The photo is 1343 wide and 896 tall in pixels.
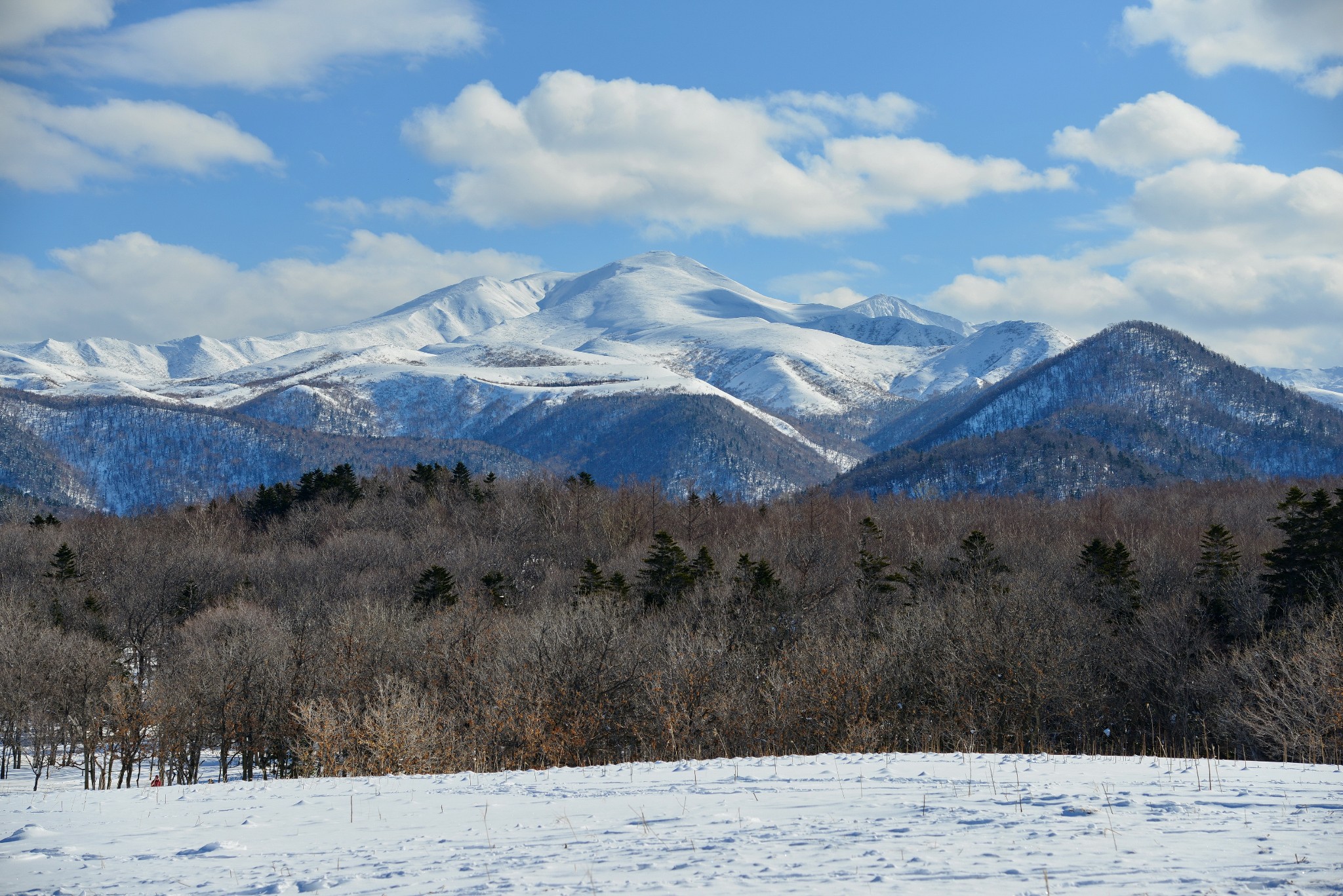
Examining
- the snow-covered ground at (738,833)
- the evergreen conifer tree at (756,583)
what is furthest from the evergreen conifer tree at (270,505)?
the snow-covered ground at (738,833)

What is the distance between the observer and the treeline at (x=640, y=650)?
31984mm

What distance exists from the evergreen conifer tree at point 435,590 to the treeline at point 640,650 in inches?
6.6

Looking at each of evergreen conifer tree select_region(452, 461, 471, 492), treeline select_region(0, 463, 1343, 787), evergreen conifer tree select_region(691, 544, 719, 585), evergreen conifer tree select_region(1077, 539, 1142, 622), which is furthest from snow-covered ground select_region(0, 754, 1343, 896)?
evergreen conifer tree select_region(452, 461, 471, 492)

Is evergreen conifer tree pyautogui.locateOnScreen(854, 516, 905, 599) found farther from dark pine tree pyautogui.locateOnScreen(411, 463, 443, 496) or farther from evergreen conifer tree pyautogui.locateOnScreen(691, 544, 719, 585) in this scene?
dark pine tree pyautogui.locateOnScreen(411, 463, 443, 496)

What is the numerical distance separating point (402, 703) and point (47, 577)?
60.2 metres

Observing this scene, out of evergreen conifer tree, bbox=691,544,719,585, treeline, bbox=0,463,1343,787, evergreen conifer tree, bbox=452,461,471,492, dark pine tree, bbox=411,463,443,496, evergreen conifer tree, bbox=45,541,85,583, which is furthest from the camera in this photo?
evergreen conifer tree, bbox=452,461,471,492

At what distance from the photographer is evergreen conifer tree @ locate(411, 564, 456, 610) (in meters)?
58.7

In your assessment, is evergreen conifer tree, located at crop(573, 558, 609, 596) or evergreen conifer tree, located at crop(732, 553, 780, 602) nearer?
evergreen conifer tree, located at crop(732, 553, 780, 602)

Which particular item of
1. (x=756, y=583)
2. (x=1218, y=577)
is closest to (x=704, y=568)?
(x=756, y=583)

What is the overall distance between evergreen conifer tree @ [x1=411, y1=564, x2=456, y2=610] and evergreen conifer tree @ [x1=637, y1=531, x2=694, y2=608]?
12.8 meters

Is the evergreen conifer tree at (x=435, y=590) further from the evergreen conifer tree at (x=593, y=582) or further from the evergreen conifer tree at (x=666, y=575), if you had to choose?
the evergreen conifer tree at (x=666, y=575)

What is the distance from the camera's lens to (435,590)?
197 ft

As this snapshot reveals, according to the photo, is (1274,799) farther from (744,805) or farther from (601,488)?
(601,488)

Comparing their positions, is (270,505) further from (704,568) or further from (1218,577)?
(1218,577)
